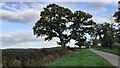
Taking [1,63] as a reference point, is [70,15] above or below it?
above

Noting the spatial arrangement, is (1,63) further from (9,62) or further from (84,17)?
(84,17)

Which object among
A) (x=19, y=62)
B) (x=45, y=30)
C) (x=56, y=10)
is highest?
(x=56, y=10)

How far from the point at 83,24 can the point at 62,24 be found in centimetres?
759

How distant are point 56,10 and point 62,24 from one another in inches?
152

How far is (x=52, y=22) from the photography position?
214 ft

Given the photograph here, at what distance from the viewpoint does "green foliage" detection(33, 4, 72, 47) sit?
65312 millimetres

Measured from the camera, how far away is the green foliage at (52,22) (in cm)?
6531

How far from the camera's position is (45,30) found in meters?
66.0

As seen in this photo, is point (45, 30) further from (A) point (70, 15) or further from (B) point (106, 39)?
(B) point (106, 39)

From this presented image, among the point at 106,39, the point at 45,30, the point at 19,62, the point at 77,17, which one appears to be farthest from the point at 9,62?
the point at 106,39

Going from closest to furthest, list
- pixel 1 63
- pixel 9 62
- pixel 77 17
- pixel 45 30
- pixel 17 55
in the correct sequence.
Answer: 1. pixel 1 63
2. pixel 9 62
3. pixel 17 55
4. pixel 45 30
5. pixel 77 17

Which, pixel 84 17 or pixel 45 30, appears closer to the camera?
pixel 45 30

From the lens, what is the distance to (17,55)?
19.3 m

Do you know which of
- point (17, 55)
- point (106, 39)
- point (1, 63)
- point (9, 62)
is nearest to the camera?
point (1, 63)
